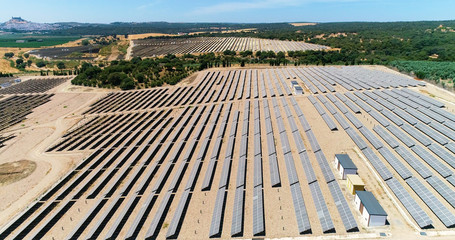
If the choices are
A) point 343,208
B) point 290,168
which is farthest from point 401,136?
point 343,208

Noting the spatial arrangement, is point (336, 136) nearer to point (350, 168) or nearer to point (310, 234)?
point (350, 168)

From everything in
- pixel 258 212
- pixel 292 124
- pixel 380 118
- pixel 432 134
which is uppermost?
pixel 380 118

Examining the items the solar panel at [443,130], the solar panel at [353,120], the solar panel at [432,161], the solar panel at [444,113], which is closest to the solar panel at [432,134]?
the solar panel at [443,130]

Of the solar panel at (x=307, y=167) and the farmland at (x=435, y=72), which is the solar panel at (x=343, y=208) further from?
the farmland at (x=435, y=72)

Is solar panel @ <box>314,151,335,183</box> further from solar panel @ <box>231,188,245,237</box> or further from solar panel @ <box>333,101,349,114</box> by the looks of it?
solar panel @ <box>333,101,349,114</box>

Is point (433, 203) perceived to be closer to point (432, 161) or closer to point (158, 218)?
point (432, 161)

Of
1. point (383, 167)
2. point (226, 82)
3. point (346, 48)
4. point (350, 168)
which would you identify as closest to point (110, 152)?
point (350, 168)
